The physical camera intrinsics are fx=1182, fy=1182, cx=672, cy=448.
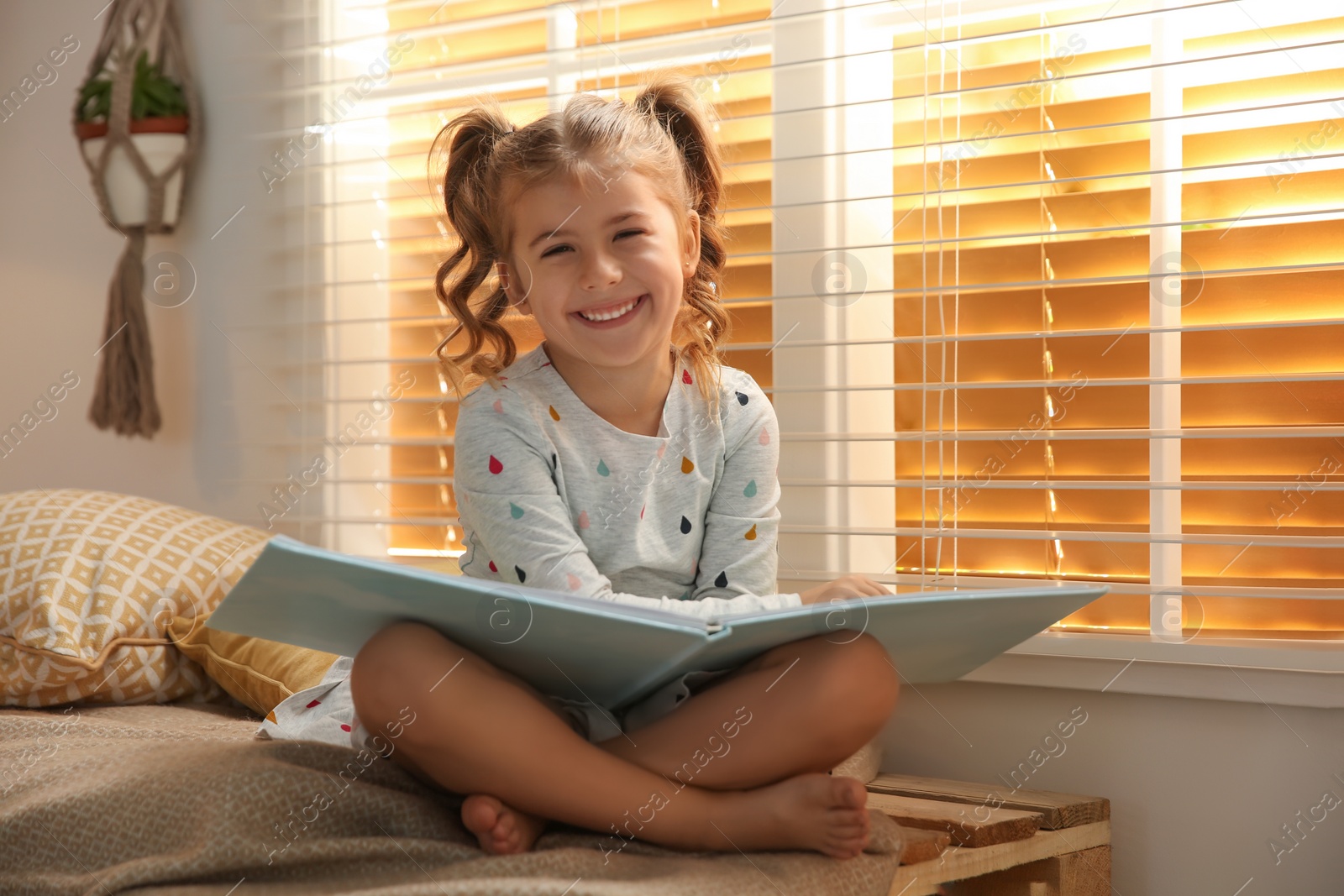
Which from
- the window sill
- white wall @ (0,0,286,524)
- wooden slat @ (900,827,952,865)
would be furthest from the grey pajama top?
white wall @ (0,0,286,524)

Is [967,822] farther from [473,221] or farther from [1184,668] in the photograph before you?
[473,221]

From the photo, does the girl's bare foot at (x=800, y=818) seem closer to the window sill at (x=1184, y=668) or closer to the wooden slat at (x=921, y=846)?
the wooden slat at (x=921, y=846)

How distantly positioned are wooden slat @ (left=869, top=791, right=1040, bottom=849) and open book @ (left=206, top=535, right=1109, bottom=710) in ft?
0.85

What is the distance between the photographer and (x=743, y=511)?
125 centimetres

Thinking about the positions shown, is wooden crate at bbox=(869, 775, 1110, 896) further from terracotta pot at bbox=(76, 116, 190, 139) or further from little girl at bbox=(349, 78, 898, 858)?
terracotta pot at bbox=(76, 116, 190, 139)

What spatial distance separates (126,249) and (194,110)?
0.27 metres

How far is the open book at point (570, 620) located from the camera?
0.82 meters

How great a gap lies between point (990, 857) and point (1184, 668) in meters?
0.34

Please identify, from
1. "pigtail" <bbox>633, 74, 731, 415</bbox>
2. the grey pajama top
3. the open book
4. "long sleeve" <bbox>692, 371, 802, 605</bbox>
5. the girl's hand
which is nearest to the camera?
the open book

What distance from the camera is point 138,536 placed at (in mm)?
1495

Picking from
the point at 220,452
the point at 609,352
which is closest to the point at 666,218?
the point at 609,352

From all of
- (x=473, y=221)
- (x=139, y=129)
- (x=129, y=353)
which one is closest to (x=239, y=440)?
(x=129, y=353)

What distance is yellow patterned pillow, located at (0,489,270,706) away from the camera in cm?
137

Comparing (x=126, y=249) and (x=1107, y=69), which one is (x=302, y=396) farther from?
(x=1107, y=69)
